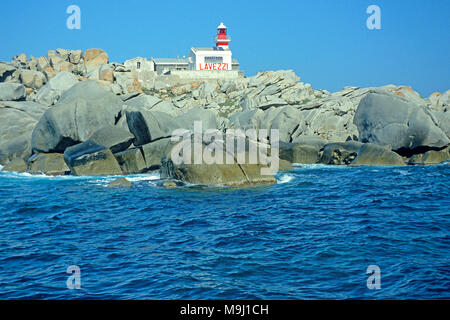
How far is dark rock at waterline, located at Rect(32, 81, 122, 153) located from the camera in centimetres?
3259

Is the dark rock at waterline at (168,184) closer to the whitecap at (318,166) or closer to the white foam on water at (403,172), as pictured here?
the whitecap at (318,166)

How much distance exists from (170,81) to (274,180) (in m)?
54.9

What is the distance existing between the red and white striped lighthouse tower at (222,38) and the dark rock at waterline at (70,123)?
196 ft

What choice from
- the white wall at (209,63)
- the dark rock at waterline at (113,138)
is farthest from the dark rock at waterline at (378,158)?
the white wall at (209,63)

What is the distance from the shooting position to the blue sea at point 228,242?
35.3 ft

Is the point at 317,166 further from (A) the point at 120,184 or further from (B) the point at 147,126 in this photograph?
(A) the point at 120,184

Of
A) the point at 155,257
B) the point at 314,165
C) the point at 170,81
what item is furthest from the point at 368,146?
the point at 170,81

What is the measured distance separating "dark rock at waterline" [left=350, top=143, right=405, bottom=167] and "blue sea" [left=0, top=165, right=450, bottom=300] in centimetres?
820

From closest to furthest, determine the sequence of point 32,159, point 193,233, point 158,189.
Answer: point 193,233 → point 158,189 → point 32,159

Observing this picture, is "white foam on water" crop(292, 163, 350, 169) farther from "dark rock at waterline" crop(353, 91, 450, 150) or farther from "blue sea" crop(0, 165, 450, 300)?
"blue sea" crop(0, 165, 450, 300)

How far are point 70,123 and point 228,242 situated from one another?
2153 cm
